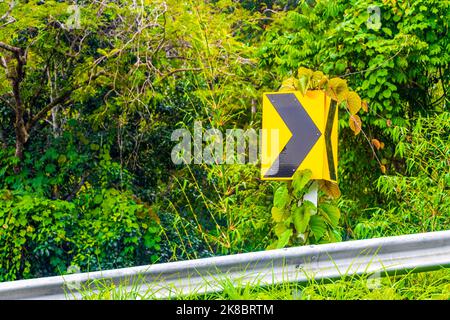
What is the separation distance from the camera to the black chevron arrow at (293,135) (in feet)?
13.8

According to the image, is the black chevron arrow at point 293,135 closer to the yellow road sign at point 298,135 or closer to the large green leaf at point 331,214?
the yellow road sign at point 298,135

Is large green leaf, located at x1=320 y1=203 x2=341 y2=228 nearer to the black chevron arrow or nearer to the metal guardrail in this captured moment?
the black chevron arrow

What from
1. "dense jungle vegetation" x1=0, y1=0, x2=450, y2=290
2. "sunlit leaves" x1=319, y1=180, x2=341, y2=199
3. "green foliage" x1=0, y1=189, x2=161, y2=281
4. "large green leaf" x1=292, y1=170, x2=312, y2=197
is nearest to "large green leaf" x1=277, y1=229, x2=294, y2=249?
"large green leaf" x1=292, y1=170, x2=312, y2=197

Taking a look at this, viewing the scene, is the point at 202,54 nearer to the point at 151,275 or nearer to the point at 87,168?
the point at 87,168

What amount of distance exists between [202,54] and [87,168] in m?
1.74

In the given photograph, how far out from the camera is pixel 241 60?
→ 9.34 metres

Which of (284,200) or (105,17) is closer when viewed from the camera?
(284,200)

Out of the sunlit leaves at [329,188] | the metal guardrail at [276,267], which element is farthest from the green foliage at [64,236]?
the metal guardrail at [276,267]

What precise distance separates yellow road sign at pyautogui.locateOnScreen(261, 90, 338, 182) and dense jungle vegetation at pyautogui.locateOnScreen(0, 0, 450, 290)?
9.99 feet

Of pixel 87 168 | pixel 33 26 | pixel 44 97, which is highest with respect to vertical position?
pixel 33 26

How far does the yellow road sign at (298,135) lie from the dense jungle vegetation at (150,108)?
9.99ft

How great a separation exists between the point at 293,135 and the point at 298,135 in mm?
26
